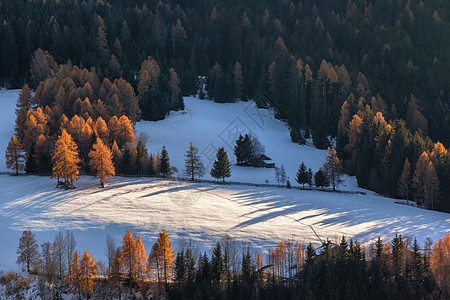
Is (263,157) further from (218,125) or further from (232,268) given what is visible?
(232,268)

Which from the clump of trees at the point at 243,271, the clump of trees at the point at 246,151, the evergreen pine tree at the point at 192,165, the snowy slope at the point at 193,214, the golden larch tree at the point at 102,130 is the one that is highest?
the golden larch tree at the point at 102,130

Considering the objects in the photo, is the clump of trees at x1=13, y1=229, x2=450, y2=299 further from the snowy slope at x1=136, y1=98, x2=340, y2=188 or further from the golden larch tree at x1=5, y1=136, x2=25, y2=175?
the snowy slope at x1=136, y1=98, x2=340, y2=188

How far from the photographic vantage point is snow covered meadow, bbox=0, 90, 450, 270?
141ft

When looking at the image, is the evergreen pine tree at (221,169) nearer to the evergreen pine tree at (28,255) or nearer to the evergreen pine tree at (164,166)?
the evergreen pine tree at (164,166)

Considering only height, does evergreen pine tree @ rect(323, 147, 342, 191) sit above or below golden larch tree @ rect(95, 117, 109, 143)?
below

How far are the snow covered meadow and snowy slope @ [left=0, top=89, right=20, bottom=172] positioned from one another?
548cm

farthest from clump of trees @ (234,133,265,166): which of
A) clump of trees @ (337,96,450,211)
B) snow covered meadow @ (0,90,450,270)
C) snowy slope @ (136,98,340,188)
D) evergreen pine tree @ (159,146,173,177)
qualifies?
clump of trees @ (337,96,450,211)

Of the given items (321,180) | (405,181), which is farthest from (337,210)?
(405,181)

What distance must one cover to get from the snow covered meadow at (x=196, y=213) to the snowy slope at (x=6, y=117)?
18.0ft

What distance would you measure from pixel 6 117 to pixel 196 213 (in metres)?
54.6

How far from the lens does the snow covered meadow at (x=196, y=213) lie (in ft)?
141

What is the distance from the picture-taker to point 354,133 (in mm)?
76750

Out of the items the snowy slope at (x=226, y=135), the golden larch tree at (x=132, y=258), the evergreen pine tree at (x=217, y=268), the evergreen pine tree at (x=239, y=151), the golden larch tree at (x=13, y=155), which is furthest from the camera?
the evergreen pine tree at (x=239, y=151)

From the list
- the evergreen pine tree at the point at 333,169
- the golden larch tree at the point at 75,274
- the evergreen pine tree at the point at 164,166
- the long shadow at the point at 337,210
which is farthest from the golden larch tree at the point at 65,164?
the evergreen pine tree at the point at 333,169
